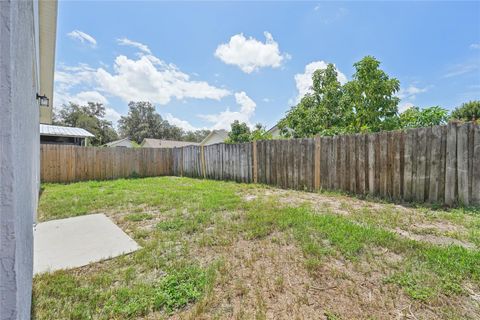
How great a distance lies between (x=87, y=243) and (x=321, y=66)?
1324 cm

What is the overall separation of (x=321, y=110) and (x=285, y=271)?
10.7m

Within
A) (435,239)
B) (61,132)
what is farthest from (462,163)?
(61,132)

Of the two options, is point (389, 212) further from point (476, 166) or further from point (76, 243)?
point (76, 243)

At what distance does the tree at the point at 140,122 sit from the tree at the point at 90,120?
11.2 ft

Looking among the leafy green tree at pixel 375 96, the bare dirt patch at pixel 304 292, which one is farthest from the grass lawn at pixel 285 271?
the leafy green tree at pixel 375 96

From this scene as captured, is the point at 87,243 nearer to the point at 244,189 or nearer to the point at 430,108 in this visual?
the point at 244,189

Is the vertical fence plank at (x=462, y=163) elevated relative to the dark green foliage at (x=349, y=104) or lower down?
lower down

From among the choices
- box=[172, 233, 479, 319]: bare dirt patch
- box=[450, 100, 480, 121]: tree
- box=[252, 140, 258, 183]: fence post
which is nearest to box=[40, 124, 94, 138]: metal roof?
box=[252, 140, 258, 183]: fence post

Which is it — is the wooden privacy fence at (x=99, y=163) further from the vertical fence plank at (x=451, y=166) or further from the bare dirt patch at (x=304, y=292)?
the vertical fence plank at (x=451, y=166)

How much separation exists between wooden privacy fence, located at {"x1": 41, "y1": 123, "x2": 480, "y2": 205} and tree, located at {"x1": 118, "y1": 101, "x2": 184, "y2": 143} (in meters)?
32.3

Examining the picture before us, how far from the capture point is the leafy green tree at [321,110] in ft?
35.1

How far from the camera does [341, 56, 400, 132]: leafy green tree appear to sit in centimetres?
845

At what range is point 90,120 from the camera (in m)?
29.9

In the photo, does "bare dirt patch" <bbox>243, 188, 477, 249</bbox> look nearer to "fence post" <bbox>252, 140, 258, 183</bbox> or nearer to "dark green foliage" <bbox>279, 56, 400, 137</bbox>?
"fence post" <bbox>252, 140, 258, 183</bbox>
